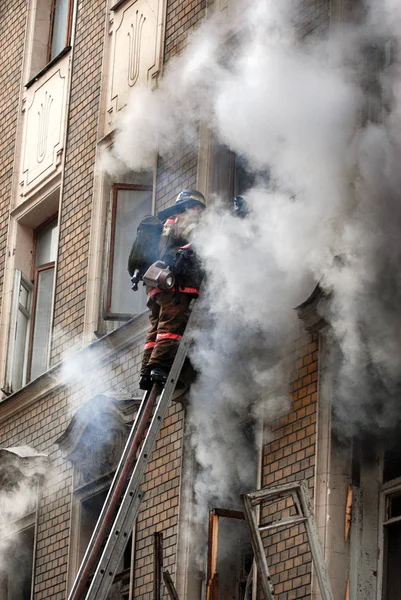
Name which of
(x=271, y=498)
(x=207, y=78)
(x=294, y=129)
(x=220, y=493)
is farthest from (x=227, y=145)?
(x=271, y=498)

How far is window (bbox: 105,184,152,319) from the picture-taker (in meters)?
16.3

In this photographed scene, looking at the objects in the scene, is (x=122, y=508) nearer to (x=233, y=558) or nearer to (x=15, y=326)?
(x=233, y=558)

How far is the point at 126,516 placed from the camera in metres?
12.4

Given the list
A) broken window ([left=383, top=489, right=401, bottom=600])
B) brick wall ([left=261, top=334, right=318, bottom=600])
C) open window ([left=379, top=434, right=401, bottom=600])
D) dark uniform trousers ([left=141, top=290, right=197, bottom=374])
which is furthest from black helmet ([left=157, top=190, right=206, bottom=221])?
broken window ([left=383, top=489, right=401, bottom=600])

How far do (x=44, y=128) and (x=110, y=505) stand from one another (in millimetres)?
7011

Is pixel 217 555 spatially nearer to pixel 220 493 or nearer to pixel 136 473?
pixel 220 493

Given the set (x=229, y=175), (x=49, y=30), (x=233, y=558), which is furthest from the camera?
(x=49, y=30)

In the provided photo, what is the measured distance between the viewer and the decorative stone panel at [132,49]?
1666cm

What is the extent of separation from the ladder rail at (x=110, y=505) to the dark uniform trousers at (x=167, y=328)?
0.29 m

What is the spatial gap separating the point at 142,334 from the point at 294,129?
9.45ft

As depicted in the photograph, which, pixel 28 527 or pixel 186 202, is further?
pixel 28 527

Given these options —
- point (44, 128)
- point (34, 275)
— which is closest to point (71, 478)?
point (34, 275)

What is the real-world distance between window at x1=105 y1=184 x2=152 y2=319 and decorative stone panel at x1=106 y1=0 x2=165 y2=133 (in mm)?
769

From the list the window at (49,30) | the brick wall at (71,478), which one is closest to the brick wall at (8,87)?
the window at (49,30)
